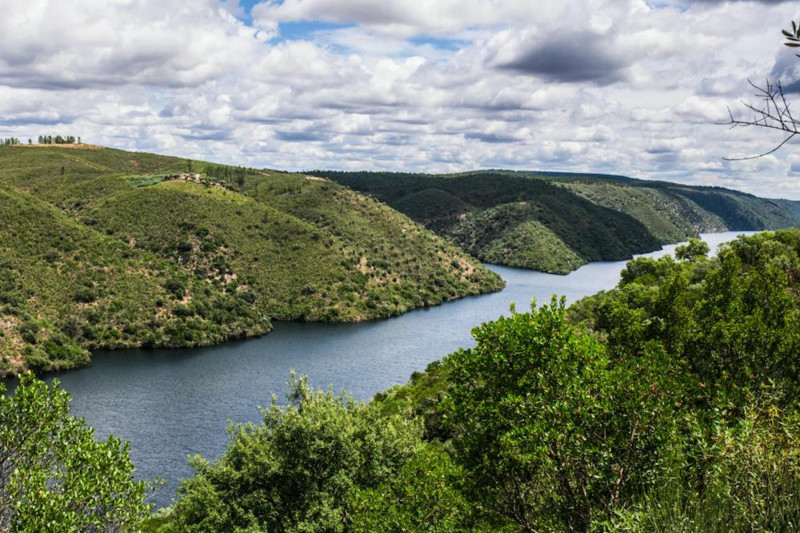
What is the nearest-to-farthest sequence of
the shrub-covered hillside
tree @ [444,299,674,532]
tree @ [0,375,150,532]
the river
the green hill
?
the shrub-covered hillside < tree @ [444,299,674,532] < tree @ [0,375,150,532] < the river < the green hill

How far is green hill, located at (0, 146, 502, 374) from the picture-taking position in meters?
118

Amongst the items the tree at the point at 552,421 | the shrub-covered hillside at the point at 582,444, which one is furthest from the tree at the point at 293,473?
the tree at the point at 552,421

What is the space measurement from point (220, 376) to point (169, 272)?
153 ft

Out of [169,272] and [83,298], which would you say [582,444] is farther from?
[169,272]

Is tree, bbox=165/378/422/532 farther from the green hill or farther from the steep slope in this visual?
the steep slope

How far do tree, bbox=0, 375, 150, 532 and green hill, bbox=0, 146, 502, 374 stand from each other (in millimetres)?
86474

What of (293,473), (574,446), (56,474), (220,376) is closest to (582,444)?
(574,446)

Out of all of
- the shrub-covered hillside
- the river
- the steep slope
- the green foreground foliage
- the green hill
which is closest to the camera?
the shrub-covered hillside

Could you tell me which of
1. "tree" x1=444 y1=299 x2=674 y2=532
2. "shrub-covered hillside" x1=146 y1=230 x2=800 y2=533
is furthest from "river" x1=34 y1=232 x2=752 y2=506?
"tree" x1=444 y1=299 x2=674 y2=532

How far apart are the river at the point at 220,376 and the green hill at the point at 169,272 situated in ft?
21.1

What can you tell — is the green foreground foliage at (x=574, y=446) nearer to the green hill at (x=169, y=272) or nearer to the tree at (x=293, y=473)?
the tree at (x=293, y=473)

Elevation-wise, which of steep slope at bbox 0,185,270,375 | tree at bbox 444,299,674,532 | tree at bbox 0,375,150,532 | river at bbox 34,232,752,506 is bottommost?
river at bbox 34,232,752,506

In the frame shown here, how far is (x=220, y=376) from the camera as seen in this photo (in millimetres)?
105750

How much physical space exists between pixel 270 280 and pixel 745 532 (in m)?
158
